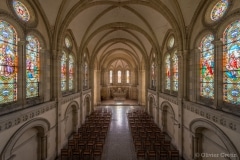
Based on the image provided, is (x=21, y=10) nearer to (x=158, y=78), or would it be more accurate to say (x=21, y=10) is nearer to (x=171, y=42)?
(x=171, y=42)

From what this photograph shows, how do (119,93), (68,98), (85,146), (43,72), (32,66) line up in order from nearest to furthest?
1. (32,66)
2. (43,72)
3. (85,146)
4. (68,98)
5. (119,93)

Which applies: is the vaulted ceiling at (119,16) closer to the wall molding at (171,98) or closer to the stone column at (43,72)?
the stone column at (43,72)

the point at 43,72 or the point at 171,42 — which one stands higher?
the point at 171,42

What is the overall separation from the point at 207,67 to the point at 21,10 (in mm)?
11009

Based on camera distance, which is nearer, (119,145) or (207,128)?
(207,128)

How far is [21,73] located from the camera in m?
6.66

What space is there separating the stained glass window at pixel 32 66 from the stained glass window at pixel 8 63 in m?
0.95

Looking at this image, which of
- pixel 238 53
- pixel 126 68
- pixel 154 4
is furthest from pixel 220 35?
pixel 126 68

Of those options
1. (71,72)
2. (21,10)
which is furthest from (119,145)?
(21,10)

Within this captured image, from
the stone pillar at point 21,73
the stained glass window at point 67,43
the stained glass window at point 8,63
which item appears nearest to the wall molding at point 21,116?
the stone pillar at point 21,73

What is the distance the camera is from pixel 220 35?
20.7 feet

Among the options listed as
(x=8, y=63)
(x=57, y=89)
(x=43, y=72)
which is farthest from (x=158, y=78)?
(x=8, y=63)

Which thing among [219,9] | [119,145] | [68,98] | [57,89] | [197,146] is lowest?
[119,145]

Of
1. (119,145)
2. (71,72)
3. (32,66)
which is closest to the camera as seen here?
(32,66)
